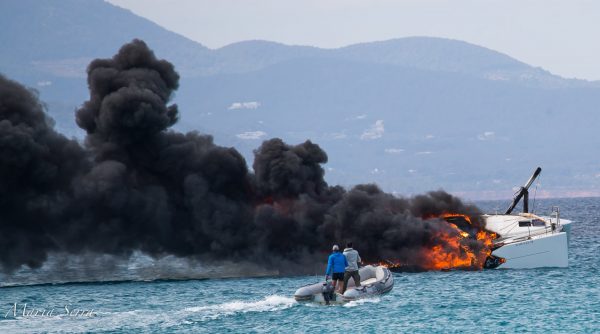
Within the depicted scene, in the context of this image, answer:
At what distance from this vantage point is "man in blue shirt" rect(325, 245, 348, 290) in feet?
208

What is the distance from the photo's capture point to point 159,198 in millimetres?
87750

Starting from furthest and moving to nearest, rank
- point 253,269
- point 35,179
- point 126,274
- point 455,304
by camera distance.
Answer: point 126,274, point 253,269, point 35,179, point 455,304

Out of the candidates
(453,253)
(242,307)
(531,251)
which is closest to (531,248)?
(531,251)

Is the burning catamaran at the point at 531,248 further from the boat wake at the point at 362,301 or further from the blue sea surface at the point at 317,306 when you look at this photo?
the boat wake at the point at 362,301

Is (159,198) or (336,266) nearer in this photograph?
(336,266)

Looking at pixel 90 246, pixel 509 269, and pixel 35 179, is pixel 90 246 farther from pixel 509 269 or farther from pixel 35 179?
pixel 509 269

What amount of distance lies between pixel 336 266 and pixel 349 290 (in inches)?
83.9

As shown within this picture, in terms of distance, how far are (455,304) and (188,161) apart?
3073cm

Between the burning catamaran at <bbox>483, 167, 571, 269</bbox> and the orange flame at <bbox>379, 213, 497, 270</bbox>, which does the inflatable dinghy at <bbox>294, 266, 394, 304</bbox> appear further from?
the burning catamaran at <bbox>483, 167, 571, 269</bbox>

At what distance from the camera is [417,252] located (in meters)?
86.9

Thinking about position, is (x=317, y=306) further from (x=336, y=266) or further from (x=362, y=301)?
(x=362, y=301)

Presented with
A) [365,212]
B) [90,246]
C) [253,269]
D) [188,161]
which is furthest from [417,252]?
[90,246]

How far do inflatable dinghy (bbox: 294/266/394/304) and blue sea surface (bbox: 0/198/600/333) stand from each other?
0.45 metres

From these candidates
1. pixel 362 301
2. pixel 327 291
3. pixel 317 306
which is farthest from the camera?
pixel 362 301
